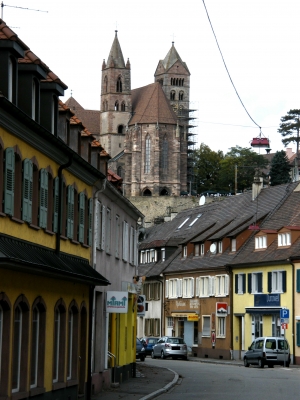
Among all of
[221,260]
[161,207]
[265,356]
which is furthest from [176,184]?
[265,356]

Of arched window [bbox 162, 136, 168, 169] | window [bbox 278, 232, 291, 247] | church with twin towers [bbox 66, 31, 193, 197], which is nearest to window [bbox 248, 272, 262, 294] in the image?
window [bbox 278, 232, 291, 247]

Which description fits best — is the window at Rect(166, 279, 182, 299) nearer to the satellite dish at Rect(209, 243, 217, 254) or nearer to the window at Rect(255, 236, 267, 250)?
the satellite dish at Rect(209, 243, 217, 254)

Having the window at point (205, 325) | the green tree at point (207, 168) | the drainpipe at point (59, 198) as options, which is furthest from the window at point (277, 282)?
the green tree at point (207, 168)

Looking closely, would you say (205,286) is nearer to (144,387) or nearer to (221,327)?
(221,327)

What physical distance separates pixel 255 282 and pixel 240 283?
7.54 feet

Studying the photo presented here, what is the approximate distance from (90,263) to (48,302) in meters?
6.25

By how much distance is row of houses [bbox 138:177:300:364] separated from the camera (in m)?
56.4

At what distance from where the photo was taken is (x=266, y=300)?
57375 millimetres

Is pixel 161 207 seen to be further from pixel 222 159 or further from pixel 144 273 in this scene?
pixel 144 273

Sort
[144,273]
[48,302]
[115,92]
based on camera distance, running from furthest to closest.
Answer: [115,92] → [144,273] → [48,302]

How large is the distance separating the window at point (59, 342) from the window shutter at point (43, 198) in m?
2.12

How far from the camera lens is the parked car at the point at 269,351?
48.0m

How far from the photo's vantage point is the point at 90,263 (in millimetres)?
27500

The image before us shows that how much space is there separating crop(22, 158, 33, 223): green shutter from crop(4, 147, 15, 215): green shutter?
36.9 inches
